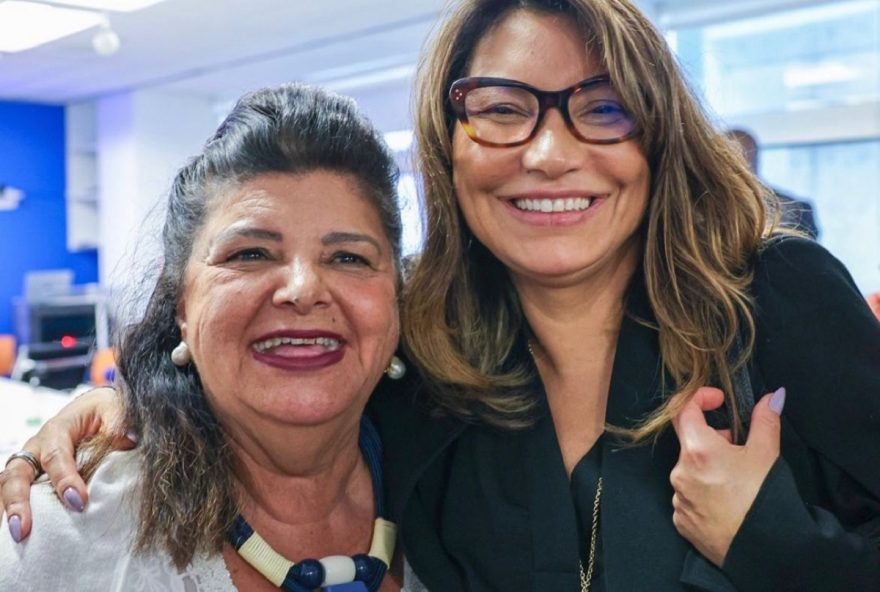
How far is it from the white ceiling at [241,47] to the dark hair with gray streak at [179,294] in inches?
Answer: 156

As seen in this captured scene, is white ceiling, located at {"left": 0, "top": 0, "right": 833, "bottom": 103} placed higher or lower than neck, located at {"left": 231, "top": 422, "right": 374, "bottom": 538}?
higher

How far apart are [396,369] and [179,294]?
40 cm

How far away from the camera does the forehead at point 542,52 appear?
1415 mm

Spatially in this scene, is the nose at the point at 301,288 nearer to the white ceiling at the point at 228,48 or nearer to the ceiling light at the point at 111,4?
the white ceiling at the point at 228,48

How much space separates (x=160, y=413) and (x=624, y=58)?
36.1 inches

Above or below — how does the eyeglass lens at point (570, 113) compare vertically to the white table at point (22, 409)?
above

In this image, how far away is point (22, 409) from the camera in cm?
445

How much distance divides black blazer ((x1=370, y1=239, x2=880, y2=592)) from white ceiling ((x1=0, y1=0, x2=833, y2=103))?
417 centimetres

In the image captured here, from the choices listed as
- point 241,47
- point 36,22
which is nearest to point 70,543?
point 36,22

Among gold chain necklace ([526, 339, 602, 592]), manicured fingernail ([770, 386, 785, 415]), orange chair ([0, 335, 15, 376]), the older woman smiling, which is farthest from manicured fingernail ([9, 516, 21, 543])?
orange chair ([0, 335, 15, 376])

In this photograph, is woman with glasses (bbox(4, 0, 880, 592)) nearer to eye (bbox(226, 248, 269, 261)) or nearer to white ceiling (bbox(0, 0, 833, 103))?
eye (bbox(226, 248, 269, 261))

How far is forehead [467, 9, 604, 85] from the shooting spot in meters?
1.42

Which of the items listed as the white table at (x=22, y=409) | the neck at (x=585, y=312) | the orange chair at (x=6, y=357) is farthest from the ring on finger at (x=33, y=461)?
the orange chair at (x=6, y=357)

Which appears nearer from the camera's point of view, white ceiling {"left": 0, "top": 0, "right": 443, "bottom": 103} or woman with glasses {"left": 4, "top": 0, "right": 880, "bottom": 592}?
woman with glasses {"left": 4, "top": 0, "right": 880, "bottom": 592}
